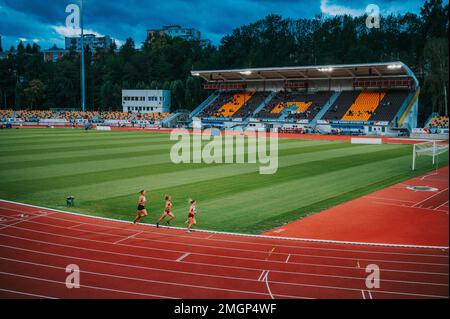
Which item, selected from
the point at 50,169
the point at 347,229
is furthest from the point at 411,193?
the point at 50,169

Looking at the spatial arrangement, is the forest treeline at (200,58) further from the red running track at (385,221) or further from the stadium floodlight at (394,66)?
the red running track at (385,221)

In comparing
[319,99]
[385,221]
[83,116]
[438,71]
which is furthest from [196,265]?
[83,116]

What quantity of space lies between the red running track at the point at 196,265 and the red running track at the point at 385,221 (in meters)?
1.13

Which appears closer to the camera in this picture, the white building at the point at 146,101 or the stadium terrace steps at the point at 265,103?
the stadium terrace steps at the point at 265,103

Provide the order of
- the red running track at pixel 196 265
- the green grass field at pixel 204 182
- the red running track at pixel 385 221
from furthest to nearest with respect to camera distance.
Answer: the green grass field at pixel 204 182 → the red running track at pixel 385 221 → the red running track at pixel 196 265

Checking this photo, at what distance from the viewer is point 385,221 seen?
1616 centimetres

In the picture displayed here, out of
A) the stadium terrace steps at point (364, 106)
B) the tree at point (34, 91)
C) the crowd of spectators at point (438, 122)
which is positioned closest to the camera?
the crowd of spectators at point (438, 122)

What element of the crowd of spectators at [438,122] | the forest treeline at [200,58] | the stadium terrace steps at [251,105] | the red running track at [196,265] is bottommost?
the red running track at [196,265]

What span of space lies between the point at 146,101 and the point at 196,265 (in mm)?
88994

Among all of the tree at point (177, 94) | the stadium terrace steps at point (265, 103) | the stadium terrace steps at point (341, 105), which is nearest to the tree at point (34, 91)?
the tree at point (177, 94)

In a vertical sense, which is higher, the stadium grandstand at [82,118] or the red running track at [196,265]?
the stadium grandstand at [82,118]

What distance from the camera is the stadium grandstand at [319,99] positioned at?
208 ft

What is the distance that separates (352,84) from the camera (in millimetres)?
72188

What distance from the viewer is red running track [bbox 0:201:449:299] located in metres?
9.77
